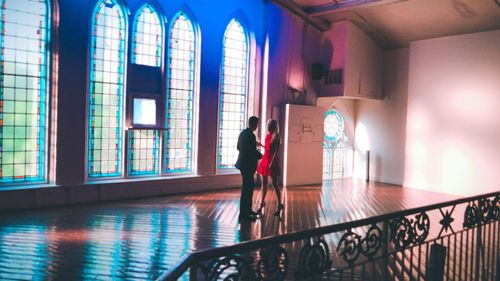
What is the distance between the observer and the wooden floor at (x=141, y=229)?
4.34 m

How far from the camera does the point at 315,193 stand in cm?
945

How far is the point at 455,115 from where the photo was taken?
32.7 ft

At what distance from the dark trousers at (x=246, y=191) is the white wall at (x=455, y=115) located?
598cm

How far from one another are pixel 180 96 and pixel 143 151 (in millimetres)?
1396

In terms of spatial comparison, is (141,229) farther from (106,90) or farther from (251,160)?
(106,90)

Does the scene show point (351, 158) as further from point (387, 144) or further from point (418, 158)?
point (418, 158)

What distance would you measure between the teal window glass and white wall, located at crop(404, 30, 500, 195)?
6.64 m

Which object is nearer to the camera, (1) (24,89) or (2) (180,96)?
(1) (24,89)

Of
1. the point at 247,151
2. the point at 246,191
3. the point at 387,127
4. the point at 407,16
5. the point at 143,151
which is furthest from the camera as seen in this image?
the point at 387,127

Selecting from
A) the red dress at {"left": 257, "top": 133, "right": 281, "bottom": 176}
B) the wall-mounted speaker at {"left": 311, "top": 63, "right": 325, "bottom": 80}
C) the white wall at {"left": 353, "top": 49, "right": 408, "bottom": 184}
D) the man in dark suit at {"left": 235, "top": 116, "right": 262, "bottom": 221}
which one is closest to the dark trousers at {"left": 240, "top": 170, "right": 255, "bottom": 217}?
the man in dark suit at {"left": 235, "top": 116, "right": 262, "bottom": 221}

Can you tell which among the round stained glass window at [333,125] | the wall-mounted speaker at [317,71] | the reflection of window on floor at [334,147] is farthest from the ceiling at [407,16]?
the reflection of window on floor at [334,147]

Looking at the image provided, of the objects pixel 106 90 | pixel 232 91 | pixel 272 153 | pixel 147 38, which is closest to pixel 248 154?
pixel 272 153

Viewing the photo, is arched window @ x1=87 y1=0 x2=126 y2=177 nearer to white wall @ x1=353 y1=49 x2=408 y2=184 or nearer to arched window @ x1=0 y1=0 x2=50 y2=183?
arched window @ x1=0 y1=0 x2=50 y2=183

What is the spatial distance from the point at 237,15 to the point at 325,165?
16.5ft
